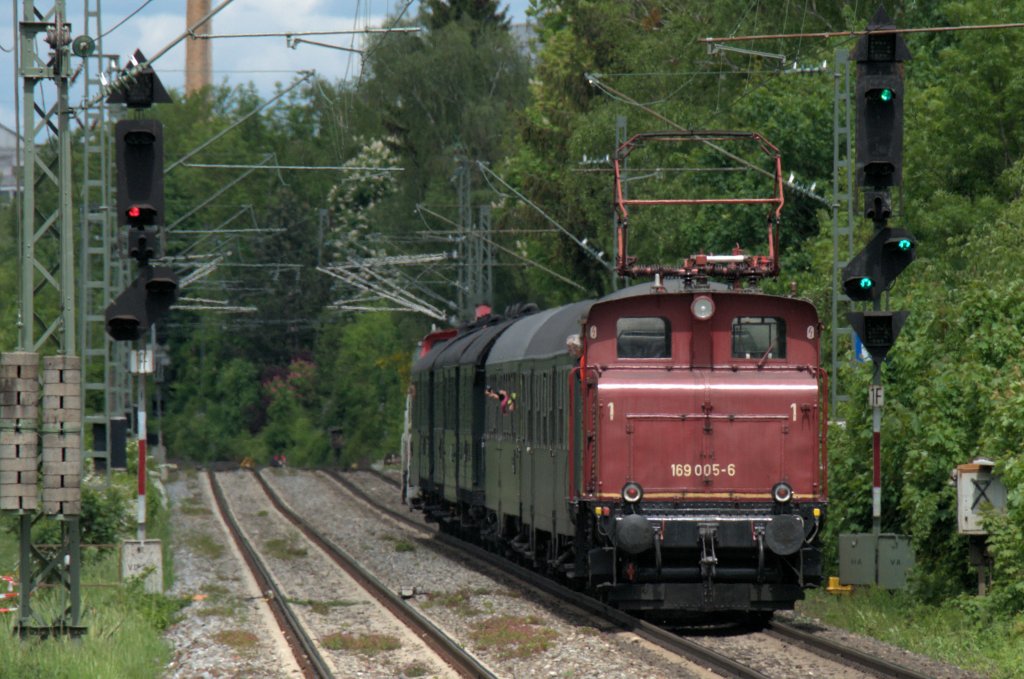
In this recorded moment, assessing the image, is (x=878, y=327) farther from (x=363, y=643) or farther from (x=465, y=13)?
(x=465, y=13)

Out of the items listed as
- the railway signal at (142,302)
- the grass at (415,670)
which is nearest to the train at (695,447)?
the grass at (415,670)

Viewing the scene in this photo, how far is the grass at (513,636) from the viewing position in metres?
15.8

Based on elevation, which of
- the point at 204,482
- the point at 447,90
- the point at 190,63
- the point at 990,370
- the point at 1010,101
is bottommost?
the point at 204,482

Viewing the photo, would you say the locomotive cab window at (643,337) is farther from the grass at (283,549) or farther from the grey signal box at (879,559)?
the grass at (283,549)

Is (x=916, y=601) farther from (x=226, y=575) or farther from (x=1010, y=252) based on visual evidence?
(x=226, y=575)

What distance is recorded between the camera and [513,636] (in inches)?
653

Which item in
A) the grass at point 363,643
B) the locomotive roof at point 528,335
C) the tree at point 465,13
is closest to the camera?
the grass at point 363,643

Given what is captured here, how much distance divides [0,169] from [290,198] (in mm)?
58845

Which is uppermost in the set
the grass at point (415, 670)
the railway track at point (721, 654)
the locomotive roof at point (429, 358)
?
the locomotive roof at point (429, 358)

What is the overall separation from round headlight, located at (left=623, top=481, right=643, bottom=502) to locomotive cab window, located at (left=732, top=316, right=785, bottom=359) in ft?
5.58

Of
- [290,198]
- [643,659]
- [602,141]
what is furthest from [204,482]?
[643,659]

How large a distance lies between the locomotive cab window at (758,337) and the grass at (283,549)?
1240 cm

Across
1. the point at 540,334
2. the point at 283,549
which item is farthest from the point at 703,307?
the point at 283,549

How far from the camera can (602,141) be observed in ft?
145
